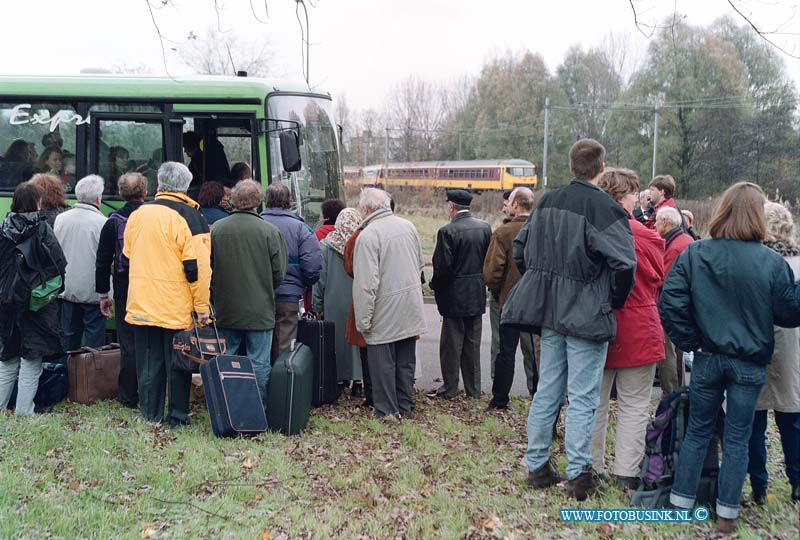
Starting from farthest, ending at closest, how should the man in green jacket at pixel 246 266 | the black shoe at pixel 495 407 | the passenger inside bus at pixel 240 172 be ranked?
the passenger inside bus at pixel 240 172
the black shoe at pixel 495 407
the man in green jacket at pixel 246 266

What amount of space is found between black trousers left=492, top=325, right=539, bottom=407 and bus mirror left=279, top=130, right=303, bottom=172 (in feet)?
12.4

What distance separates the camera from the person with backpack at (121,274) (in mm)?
6871

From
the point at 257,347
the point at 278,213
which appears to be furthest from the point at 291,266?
the point at 257,347

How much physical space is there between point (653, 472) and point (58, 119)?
28.0ft

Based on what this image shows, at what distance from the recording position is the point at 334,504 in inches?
198

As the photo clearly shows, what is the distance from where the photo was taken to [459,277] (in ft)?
25.3

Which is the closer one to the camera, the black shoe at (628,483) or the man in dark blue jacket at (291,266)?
the black shoe at (628,483)

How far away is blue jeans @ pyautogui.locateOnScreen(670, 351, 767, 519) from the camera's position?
4520 mm

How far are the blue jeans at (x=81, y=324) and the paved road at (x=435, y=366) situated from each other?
3.46m

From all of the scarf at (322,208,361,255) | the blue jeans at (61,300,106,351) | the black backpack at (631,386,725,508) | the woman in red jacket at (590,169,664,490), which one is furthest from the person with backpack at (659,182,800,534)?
the blue jeans at (61,300,106,351)

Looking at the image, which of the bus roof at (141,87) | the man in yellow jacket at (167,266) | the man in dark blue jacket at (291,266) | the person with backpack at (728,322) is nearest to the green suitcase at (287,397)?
the man in dark blue jacket at (291,266)

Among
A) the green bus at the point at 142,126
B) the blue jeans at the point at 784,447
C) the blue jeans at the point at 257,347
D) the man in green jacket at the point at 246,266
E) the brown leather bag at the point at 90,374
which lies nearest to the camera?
the blue jeans at the point at 784,447

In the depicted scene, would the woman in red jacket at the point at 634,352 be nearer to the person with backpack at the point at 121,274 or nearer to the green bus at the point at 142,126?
the person with backpack at the point at 121,274

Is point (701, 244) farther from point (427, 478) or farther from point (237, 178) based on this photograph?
point (237, 178)
